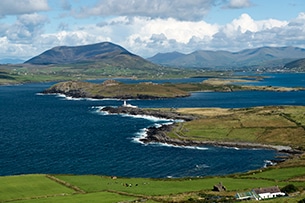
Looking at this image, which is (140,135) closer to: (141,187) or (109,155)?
(109,155)

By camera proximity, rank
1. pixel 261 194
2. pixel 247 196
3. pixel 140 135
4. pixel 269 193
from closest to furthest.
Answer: pixel 247 196 < pixel 261 194 < pixel 269 193 < pixel 140 135

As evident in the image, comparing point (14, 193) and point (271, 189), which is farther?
point (14, 193)

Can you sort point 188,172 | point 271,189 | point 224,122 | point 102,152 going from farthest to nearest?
point 224,122 < point 102,152 < point 188,172 < point 271,189

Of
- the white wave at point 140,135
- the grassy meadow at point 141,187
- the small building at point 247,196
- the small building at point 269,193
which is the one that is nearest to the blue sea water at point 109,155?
the white wave at point 140,135

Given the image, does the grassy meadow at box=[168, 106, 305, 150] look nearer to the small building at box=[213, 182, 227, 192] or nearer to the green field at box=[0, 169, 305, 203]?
the green field at box=[0, 169, 305, 203]

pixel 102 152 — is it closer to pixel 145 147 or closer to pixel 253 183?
pixel 145 147

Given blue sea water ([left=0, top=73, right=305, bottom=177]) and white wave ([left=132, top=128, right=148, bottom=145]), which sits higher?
white wave ([left=132, top=128, right=148, bottom=145])

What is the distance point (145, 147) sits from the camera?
134 metres

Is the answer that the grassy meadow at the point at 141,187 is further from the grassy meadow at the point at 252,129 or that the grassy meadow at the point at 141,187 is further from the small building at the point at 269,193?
the grassy meadow at the point at 252,129

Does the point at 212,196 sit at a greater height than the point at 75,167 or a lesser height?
greater

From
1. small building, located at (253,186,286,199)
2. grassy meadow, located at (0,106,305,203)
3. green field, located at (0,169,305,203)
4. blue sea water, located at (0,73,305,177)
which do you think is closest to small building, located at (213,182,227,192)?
green field, located at (0,169,305,203)

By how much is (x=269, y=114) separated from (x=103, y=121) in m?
73.2

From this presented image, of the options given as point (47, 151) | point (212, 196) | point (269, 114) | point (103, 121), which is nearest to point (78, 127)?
point (103, 121)

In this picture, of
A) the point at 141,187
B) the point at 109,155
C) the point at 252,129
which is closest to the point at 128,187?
the point at 141,187
